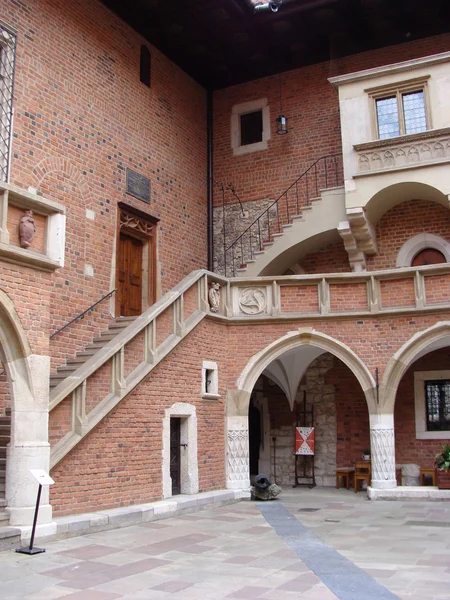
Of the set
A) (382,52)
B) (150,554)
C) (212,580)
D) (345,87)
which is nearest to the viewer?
(212,580)

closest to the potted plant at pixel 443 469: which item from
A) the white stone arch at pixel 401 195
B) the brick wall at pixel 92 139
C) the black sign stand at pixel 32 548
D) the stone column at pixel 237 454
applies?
the stone column at pixel 237 454

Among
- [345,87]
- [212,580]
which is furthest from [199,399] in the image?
[345,87]

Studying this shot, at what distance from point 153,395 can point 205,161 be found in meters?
9.01

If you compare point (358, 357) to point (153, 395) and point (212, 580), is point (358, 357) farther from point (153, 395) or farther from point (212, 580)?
point (212, 580)

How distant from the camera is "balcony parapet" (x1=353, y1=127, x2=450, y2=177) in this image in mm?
13945

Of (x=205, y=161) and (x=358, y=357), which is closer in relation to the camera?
(x=358, y=357)

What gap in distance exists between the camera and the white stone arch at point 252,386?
12.8 metres

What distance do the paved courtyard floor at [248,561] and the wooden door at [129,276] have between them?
219 inches

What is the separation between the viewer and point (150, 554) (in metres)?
7.41

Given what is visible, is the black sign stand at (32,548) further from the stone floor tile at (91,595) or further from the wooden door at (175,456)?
the wooden door at (175,456)

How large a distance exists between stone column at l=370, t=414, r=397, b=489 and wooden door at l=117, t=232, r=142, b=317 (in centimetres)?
575

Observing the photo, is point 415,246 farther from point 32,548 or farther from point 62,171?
point 32,548

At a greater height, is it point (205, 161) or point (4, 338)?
point (205, 161)

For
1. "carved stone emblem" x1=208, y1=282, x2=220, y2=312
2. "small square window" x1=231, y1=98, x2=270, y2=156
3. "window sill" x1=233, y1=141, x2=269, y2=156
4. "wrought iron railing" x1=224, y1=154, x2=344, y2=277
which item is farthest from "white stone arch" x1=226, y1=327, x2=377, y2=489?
"small square window" x1=231, y1=98, x2=270, y2=156
